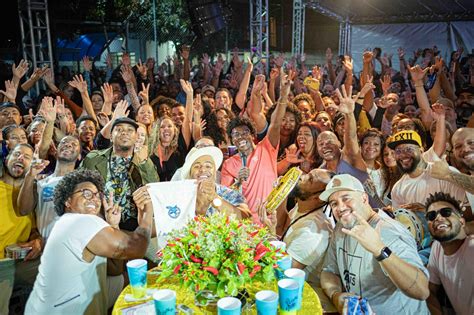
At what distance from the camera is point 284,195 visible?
10.7 ft

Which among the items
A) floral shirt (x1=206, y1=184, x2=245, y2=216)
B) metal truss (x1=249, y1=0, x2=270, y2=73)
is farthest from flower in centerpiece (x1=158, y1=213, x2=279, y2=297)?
metal truss (x1=249, y1=0, x2=270, y2=73)

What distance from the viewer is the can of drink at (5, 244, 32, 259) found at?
3.52 metres

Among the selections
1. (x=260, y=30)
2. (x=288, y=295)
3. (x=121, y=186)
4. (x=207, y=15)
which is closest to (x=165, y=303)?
(x=288, y=295)

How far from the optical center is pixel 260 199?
4.21 m

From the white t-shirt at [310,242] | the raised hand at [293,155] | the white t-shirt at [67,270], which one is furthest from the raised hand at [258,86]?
the white t-shirt at [67,270]

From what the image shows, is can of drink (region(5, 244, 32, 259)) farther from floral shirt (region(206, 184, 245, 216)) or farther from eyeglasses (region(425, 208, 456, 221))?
eyeglasses (region(425, 208, 456, 221))

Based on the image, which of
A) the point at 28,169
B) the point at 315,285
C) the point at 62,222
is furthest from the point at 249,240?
the point at 28,169

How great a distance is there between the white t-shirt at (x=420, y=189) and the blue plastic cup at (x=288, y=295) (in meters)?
2.02

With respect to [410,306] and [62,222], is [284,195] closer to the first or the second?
[410,306]

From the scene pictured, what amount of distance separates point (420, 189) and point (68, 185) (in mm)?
3002

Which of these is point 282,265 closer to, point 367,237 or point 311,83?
point 367,237

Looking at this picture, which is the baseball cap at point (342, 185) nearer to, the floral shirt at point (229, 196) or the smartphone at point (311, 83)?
the floral shirt at point (229, 196)

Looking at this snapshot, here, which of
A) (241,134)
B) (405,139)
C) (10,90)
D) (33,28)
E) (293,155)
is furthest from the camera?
(33,28)

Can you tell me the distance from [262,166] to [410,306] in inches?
83.6
